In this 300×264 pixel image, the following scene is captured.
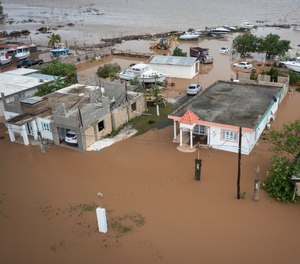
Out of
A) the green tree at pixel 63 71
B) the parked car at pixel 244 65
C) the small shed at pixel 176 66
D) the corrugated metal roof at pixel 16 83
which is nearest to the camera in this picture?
the corrugated metal roof at pixel 16 83

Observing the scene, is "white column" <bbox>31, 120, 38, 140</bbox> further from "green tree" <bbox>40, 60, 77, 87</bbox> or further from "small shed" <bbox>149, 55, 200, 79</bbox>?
"small shed" <bbox>149, 55, 200, 79</bbox>

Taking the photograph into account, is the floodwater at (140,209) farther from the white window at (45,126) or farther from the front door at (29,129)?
the front door at (29,129)

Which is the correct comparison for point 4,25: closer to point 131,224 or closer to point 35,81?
point 35,81

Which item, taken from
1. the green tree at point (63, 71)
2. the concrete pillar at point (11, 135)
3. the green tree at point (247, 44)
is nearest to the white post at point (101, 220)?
the concrete pillar at point (11, 135)

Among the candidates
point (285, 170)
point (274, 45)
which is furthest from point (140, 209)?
point (274, 45)

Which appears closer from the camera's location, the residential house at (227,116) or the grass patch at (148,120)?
the residential house at (227,116)

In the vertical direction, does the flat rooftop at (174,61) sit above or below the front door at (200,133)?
above

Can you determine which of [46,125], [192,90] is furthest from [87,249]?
[192,90]
